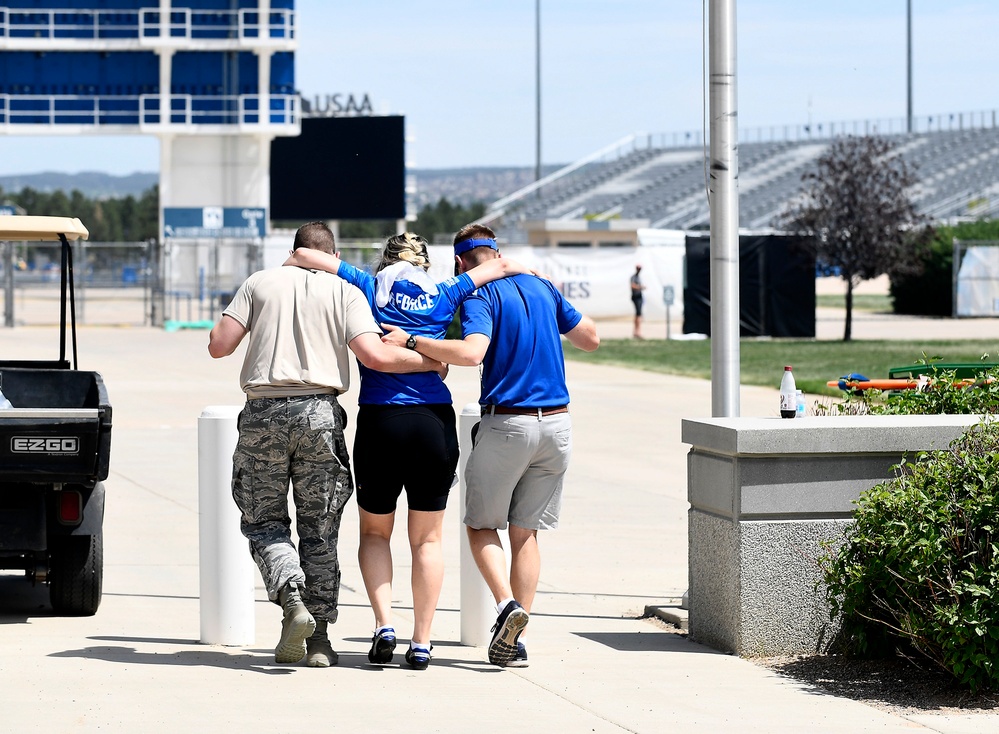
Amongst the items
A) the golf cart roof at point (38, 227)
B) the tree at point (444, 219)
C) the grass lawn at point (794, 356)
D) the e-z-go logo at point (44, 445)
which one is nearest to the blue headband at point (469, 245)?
the e-z-go logo at point (44, 445)

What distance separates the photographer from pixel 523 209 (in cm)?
10006

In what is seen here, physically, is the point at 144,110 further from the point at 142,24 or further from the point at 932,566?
the point at 932,566

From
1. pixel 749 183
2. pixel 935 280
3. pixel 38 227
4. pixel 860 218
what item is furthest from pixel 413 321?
pixel 749 183

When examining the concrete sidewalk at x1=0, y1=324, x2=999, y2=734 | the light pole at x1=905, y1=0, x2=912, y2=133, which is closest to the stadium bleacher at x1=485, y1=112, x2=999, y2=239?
the light pole at x1=905, y1=0, x2=912, y2=133

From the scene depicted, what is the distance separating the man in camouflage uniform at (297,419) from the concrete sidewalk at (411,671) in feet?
1.38

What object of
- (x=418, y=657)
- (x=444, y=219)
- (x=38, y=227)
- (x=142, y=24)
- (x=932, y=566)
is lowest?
(x=418, y=657)

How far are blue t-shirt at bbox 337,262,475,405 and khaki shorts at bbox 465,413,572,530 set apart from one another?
0.27 meters

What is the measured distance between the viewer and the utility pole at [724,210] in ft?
25.6

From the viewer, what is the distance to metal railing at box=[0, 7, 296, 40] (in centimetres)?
6781

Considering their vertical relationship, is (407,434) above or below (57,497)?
above

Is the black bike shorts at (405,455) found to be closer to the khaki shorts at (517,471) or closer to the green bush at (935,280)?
the khaki shorts at (517,471)

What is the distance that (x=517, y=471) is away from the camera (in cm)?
658

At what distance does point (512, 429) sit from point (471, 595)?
1061 millimetres

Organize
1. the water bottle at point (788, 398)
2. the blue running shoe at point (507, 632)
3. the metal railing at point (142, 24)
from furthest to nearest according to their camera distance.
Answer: the metal railing at point (142, 24) → the water bottle at point (788, 398) → the blue running shoe at point (507, 632)
